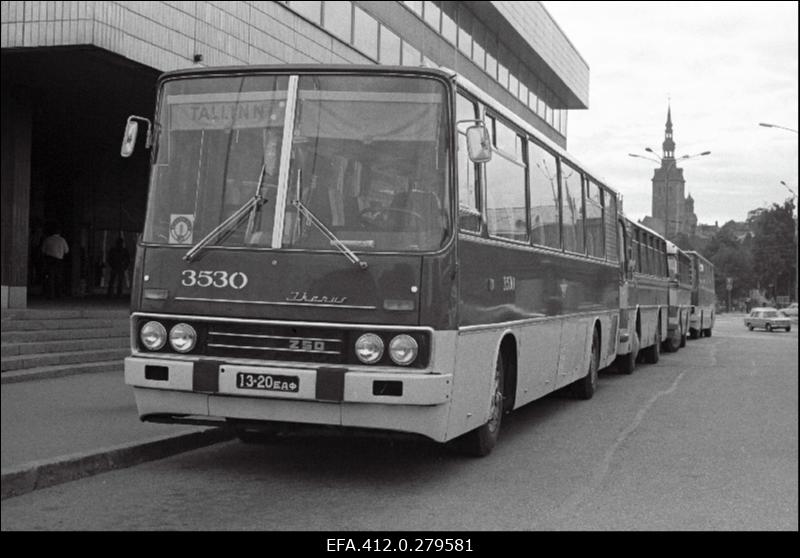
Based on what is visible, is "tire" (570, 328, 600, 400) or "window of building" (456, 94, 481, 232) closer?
"window of building" (456, 94, 481, 232)

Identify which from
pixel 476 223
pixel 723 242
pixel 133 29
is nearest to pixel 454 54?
A: pixel 133 29

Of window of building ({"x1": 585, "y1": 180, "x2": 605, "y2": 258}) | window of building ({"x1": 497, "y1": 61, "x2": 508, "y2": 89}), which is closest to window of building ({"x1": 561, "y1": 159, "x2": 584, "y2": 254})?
window of building ({"x1": 585, "y1": 180, "x2": 605, "y2": 258})

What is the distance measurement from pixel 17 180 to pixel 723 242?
123557 mm

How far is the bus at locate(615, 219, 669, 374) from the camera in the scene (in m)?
16.7

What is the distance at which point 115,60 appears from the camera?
52.6 feet

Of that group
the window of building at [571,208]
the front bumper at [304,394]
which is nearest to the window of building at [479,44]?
the window of building at [571,208]

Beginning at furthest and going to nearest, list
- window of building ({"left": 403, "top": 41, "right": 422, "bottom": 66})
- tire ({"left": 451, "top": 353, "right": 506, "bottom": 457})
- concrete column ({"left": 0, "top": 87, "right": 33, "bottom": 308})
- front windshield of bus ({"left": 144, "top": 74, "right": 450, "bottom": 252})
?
window of building ({"left": 403, "top": 41, "right": 422, "bottom": 66})
concrete column ({"left": 0, "top": 87, "right": 33, "bottom": 308})
tire ({"left": 451, "top": 353, "right": 506, "bottom": 457})
front windshield of bus ({"left": 144, "top": 74, "right": 450, "bottom": 252})

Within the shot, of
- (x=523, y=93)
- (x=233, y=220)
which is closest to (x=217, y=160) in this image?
(x=233, y=220)

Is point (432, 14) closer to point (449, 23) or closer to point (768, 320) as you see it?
point (449, 23)

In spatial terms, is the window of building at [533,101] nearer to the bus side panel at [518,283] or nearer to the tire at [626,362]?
the tire at [626,362]

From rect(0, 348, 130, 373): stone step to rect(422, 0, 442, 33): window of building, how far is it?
59.8 feet

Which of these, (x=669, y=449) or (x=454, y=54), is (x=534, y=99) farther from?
(x=669, y=449)

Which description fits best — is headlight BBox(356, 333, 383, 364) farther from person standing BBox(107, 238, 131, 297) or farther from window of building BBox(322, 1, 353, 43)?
person standing BBox(107, 238, 131, 297)

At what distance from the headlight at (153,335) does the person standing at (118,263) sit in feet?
65.0
